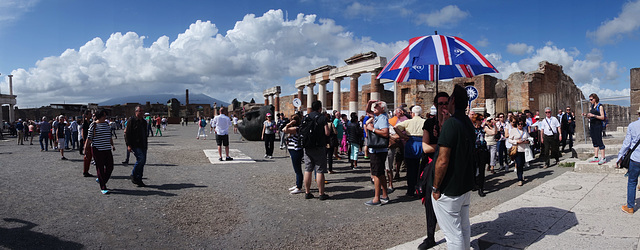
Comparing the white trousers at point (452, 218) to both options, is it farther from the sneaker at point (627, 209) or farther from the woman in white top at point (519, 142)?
the woman in white top at point (519, 142)

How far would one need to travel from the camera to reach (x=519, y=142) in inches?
287

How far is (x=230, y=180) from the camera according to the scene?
8047 mm

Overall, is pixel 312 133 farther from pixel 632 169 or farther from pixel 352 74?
pixel 352 74

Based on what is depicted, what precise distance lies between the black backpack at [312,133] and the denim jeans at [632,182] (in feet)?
14.2

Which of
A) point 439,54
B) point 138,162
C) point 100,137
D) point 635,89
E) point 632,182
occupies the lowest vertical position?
point 632,182

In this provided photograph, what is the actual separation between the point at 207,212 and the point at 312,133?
211cm

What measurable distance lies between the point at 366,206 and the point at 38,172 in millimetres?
8405

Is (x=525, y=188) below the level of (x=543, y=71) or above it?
below

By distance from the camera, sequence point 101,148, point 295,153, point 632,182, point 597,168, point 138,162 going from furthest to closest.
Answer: point 597,168 < point 138,162 < point 101,148 < point 295,153 < point 632,182

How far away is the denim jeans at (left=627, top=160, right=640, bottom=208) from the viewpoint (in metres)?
4.64

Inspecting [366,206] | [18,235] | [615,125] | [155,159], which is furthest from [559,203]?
[615,125]

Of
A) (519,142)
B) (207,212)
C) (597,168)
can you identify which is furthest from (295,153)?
(597,168)

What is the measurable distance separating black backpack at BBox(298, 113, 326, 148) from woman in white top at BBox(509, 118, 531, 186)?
416cm

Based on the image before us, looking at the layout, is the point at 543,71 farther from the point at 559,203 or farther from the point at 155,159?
the point at 155,159
